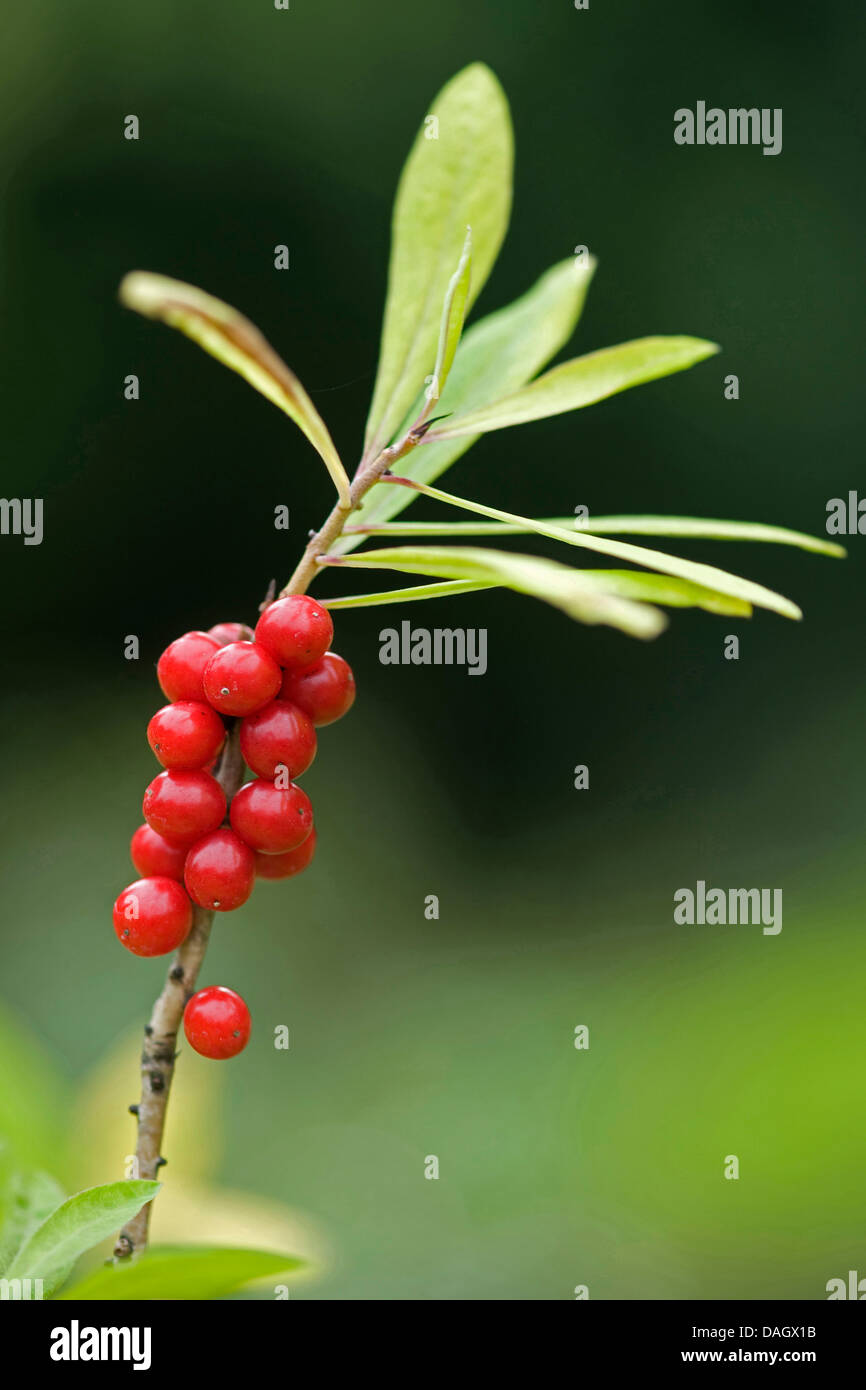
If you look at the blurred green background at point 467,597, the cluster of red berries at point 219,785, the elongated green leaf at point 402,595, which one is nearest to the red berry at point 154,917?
the cluster of red berries at point 219,785

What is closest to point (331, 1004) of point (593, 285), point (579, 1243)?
point (579, 1243)

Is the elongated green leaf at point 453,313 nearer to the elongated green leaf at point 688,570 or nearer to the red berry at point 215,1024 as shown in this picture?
the elongated green leaf at point 688,570

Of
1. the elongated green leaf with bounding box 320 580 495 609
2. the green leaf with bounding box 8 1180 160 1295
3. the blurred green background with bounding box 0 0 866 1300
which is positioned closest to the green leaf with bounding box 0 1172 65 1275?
the green leaf with bounding box 8 1180 160 1295

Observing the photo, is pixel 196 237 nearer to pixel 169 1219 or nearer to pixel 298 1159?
pixel 298 1159

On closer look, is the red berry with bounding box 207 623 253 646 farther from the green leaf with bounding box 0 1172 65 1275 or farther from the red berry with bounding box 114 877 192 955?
the green leaf with bounding box 0 1172 65 1275

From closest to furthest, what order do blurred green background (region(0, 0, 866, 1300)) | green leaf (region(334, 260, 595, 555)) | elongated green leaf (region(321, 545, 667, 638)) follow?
elongated green leaf (region(321, 545, 667, 638)) < green leaf (region(334, 260, 595, 555)) < blurred green background (region(0, 0, 866, 1300))

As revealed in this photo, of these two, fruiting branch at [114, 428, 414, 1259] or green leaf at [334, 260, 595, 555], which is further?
green leaf at [334, 260, 595, 555]

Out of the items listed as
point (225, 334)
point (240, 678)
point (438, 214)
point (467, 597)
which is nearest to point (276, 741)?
point (240, 678)

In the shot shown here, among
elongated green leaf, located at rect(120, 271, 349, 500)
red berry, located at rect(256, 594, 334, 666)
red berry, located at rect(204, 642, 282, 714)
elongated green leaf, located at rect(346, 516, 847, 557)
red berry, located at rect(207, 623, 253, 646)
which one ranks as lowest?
red berry, located at rect(204, 642, 282, 714)
